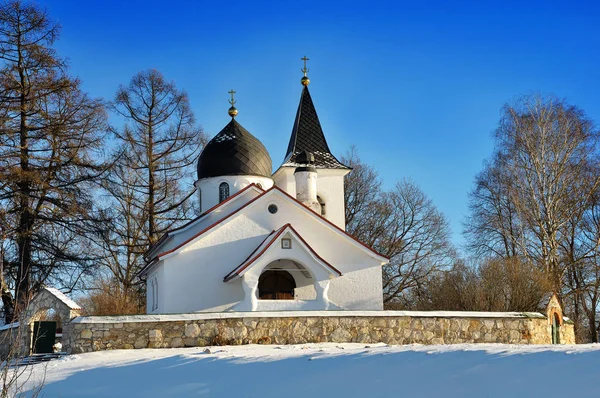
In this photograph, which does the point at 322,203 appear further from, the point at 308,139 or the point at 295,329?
the point at 295,329

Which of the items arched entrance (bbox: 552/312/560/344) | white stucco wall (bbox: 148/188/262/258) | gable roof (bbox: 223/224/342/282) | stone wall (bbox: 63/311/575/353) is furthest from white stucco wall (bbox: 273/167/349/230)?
stone wall (bbox: 63/311/575/353)

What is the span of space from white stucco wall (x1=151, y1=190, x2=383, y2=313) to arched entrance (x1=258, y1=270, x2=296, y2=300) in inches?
26.6

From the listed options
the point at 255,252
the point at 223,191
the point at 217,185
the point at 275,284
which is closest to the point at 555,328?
the point at 255,252

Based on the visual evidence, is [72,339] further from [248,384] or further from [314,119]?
Answer: [314,119]

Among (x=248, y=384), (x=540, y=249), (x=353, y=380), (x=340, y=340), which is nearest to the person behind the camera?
(x=353, y=380)

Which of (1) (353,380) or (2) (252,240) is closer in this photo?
(1) (353,380)

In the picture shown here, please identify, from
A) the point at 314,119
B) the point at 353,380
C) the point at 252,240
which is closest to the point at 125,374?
the point at 353,380

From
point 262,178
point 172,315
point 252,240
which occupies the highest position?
point 262,178

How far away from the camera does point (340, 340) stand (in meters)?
15.2

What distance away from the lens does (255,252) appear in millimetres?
20359

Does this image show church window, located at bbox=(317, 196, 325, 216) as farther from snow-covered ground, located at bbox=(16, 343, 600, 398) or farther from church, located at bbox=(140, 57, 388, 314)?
snow-covered ground, located at bbox=(16, 343, 600, 398)

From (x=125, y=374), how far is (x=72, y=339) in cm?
308

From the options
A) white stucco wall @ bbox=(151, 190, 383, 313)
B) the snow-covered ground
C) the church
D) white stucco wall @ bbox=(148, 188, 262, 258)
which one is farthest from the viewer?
white stucco wall @ bbox=(148, 188, 262, 258)

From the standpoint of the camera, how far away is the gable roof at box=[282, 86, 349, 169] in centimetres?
2680
